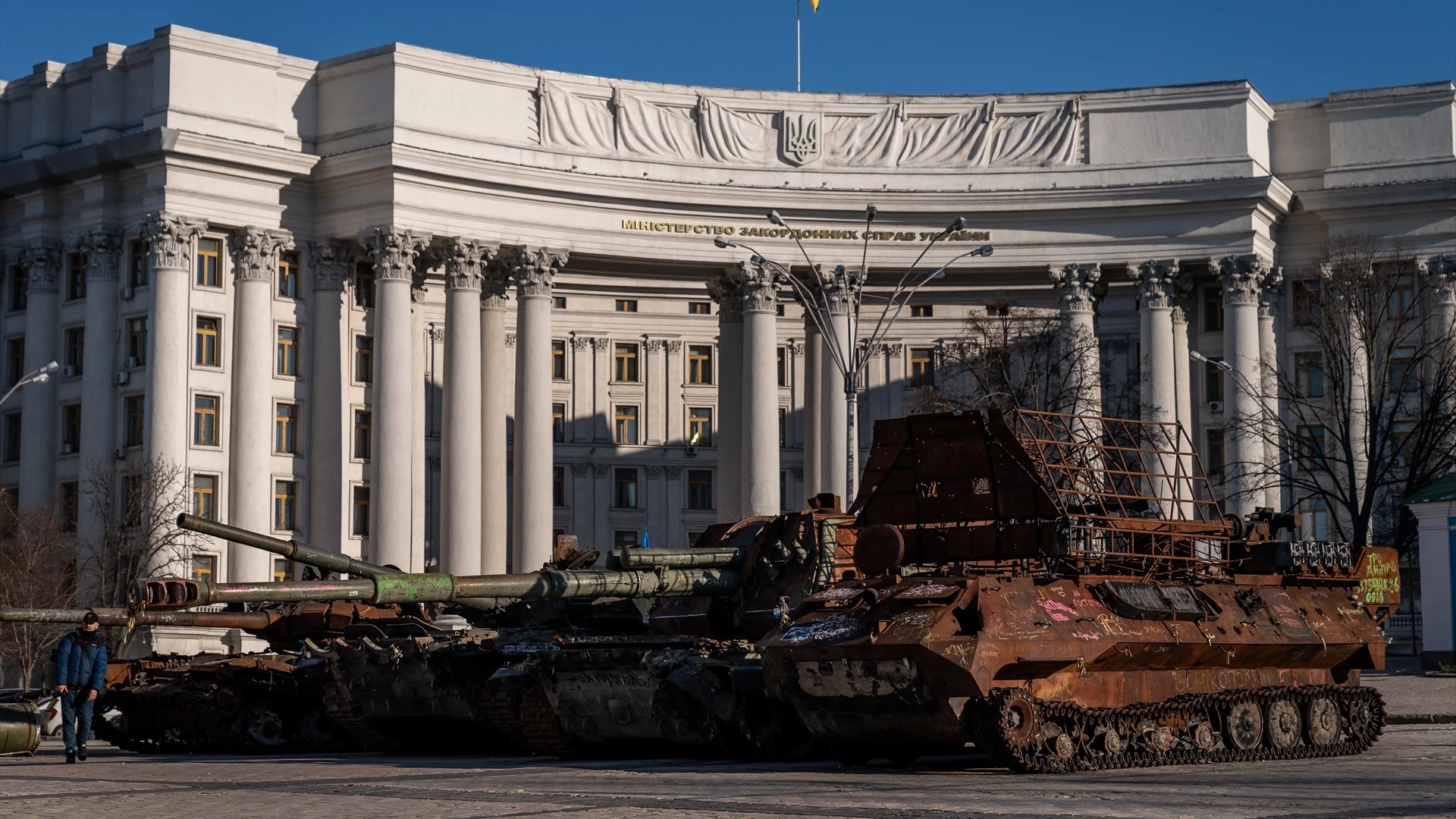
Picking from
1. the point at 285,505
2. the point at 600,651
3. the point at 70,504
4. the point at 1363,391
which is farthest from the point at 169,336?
the point at 600,651

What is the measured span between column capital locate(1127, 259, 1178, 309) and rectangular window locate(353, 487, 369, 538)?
74.2ft

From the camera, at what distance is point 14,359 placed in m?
59.4

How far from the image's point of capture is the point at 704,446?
68938 millimetres

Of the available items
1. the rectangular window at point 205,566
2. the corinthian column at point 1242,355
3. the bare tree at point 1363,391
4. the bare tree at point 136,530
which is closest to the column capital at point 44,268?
the bare tree at point 136,530

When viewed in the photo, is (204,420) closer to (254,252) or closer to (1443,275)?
(254,252)

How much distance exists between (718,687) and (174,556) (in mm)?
32065

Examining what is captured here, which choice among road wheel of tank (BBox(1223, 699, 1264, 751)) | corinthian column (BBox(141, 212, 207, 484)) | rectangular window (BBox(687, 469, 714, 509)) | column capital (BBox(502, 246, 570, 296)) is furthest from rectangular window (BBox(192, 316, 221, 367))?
road wheel of tank (BBox(1223, 699, 1264, 751))

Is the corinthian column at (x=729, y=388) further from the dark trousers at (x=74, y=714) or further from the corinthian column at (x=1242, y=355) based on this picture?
the dark trousers at (x=74, y=714)

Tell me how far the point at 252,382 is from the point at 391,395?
378 centimetres

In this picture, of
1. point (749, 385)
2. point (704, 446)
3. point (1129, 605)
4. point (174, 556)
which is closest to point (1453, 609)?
point (1129, 605)

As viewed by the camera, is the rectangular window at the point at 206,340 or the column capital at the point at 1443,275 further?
the column capital at the point at 1443,275

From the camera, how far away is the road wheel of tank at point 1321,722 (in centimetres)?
2328

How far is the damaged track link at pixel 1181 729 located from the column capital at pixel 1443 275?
120ft

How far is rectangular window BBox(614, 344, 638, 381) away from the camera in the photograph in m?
67.9
